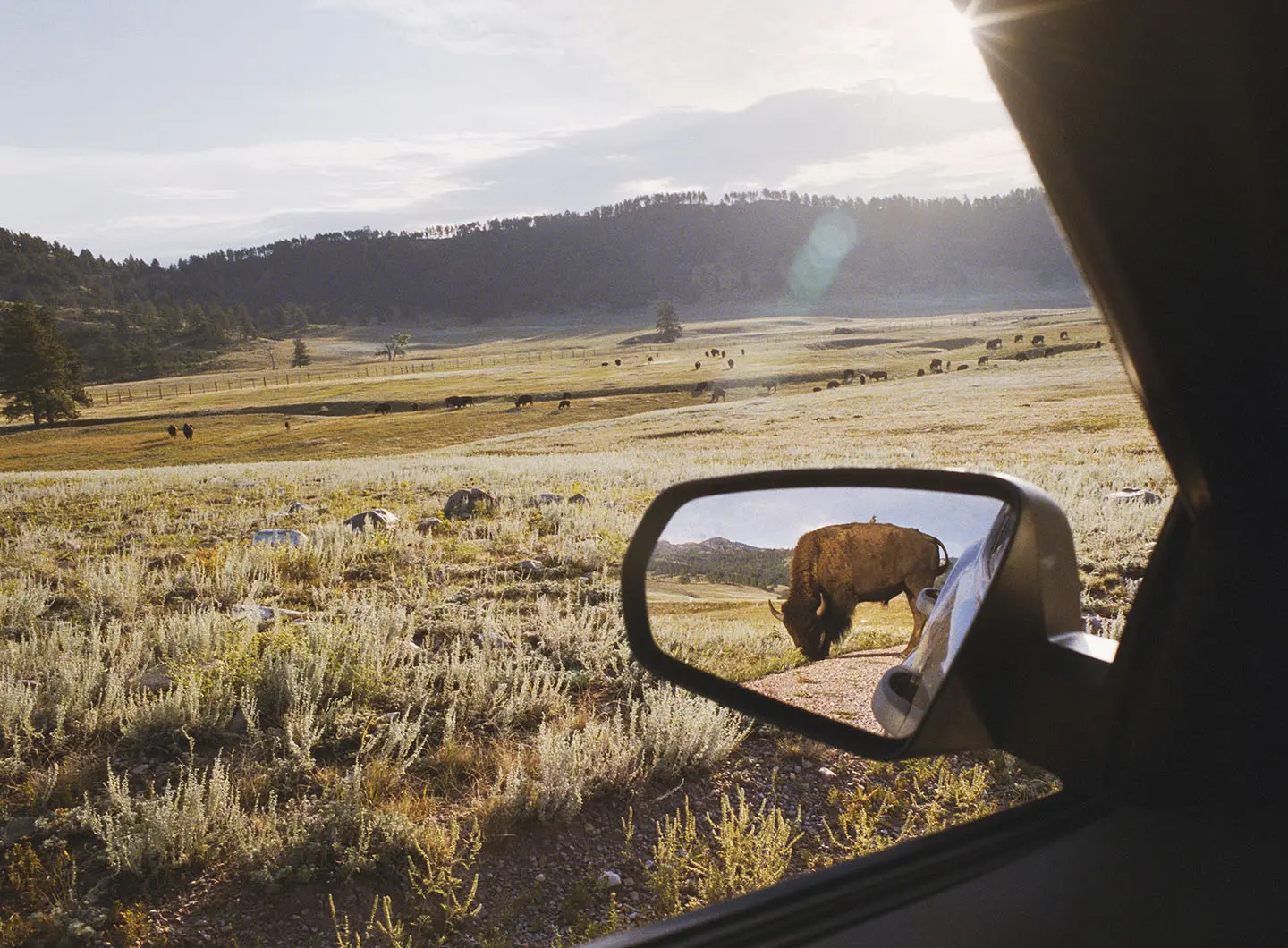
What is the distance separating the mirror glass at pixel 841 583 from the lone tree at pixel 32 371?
8532 cm

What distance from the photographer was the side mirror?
1.50 meters

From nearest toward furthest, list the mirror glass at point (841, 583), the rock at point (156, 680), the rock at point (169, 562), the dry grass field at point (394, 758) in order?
the mirror glass at point (841, 583) → the dry grass field at point (394, 758) → the rock at point (156, 680) → the rock at point (169, 562)

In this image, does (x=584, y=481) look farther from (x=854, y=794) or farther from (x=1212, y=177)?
(x=1212, y=177)

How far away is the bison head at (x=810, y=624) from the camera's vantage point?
2266 millimetres

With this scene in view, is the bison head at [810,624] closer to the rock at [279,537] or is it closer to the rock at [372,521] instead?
the rock at [279,537]

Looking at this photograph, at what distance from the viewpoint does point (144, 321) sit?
15275 cm

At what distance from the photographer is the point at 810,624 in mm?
2338

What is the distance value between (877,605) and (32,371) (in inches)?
3427

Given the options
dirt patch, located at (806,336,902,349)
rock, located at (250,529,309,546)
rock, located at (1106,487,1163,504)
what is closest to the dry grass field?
rock, located at (250,529,309,546)

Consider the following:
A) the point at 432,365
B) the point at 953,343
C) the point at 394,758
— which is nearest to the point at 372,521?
the point at 394,758

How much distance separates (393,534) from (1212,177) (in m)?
9.70

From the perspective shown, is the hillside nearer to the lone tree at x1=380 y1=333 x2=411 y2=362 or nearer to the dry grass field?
the dry grass field

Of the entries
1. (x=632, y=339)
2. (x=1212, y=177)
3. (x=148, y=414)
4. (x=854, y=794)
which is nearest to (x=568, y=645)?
(x=854, y=794)

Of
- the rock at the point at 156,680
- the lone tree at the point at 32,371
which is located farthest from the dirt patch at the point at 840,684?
the lone tree at the point at 32,371
